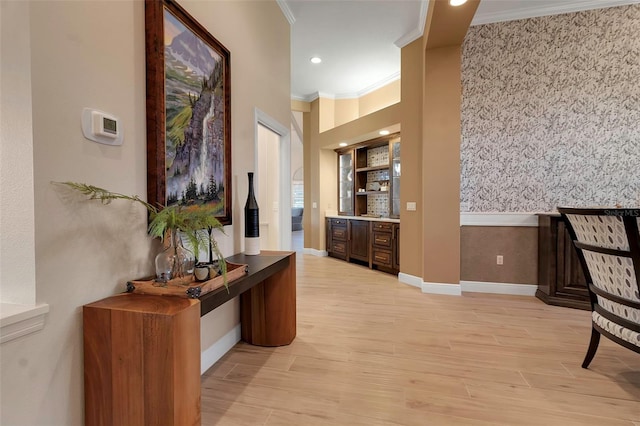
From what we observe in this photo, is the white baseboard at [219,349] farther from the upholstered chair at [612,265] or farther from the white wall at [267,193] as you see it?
the upholstered chair at [612,265]

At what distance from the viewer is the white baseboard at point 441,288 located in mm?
3672

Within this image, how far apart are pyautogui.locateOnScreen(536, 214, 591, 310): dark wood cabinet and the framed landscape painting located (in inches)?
134

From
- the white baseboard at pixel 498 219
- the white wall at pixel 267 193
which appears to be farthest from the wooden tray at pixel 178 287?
the white baseboard at pixel 498 219

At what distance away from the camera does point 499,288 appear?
12.3 ft

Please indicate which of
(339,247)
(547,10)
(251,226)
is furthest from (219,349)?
(547,10)

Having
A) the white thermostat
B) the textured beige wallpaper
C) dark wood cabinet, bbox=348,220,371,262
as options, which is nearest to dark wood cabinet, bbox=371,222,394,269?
dark wood cabinet, bbox=348,220,371,262

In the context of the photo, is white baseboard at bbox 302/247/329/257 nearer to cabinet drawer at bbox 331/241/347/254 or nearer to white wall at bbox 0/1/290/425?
cabinet drawer at bbox 331/241/347/254

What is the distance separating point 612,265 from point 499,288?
86.4 inches

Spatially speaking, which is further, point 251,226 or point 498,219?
point 498,219

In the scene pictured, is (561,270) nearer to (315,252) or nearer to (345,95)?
(315,252)

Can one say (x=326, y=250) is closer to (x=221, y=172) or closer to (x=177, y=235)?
(x=221, y=172)

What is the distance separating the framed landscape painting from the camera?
1536mm

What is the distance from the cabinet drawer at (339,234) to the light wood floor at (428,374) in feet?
9.04

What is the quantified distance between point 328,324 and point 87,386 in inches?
75.5
